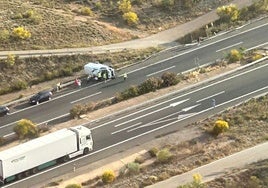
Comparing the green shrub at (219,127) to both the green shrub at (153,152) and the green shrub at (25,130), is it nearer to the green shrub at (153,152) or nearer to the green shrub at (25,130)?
the green shrub at (153,152)

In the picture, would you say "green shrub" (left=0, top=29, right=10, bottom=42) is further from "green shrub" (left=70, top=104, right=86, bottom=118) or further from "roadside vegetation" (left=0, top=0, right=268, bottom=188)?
"green shrub" (left=70, top=104, right=86, bottom=118)

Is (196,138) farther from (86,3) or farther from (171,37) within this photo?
(86,3)

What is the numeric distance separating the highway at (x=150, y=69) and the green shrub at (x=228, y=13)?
8.82 ft

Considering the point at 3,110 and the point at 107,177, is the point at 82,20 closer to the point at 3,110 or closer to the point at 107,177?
the point at 3,110

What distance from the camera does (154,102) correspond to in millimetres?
58438

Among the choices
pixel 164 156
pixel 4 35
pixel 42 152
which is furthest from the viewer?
pixel 4 35

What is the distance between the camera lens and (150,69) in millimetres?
66562

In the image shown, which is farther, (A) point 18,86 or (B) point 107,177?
(A) point 18,86

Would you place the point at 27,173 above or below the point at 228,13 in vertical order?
below

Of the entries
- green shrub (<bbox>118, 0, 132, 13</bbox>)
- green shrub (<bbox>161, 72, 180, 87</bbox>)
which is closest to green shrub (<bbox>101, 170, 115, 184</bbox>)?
green shrub (<bbox>161, 72, 180, 87</bbox>)

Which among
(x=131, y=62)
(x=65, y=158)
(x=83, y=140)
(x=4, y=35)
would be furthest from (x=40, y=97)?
(x=65, y=158)

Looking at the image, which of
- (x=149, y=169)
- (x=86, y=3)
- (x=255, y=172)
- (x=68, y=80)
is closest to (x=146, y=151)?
(x=149, y=169)

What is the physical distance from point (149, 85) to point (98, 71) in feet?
22.3

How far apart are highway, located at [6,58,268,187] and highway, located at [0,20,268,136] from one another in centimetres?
529
